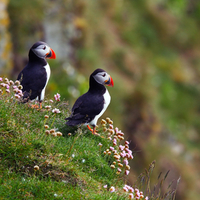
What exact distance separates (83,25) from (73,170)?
10.6m

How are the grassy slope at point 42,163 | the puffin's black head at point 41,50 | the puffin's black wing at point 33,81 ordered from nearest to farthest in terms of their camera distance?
1. the grassy slope at point 42,163
2. the puffin's black wing at point 33,81
3. the puffin's black head at point 41,50

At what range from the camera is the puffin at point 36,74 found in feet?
19.9

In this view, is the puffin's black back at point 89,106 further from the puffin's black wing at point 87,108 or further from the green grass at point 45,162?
the green grass at point 45,162

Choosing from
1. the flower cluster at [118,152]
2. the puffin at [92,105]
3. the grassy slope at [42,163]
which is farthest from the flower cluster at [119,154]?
the puffin at [92,105]

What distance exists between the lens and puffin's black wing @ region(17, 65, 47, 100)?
604 centimetres

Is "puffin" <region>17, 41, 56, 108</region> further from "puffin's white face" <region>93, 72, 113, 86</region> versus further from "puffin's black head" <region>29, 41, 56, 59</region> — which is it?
"puffin's white face" <region>93, 72, 113, 86</region>

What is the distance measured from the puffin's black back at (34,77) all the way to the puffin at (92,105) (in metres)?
0.77

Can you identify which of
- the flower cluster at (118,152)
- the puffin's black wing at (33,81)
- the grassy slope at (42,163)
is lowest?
the grassy slope at (42,163)

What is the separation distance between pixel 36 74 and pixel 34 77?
71mm

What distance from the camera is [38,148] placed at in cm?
461

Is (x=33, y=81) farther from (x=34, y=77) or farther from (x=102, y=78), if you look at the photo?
(x=102, y=78)

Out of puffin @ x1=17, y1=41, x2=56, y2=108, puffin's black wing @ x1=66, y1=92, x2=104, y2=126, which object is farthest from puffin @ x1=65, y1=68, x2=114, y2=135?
puffin @ x1=17, y1=41, x2=56, y2=108

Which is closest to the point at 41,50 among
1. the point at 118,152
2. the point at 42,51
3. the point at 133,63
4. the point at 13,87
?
the point at 42,51

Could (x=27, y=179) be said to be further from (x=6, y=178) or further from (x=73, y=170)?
(x=73, y=170)
